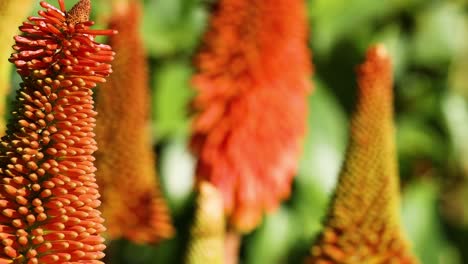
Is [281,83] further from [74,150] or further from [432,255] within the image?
[74,150]

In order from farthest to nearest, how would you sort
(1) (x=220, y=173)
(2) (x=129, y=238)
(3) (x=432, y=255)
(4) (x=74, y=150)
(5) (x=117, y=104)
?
(3) (x=432, y=255) < (1) (x=220, y=173) < (2) (x=129, y=238) < (5) (x=117, y=104) < (4) (x=74, y=150)

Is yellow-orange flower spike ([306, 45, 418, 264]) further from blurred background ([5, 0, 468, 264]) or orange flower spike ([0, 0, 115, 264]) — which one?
blurred background ([5, 0, 468, 264])

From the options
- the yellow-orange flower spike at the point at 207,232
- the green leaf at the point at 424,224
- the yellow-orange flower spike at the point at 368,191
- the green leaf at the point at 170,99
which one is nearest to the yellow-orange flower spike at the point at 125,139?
the yellow-orange flower spike at the point at 207,232

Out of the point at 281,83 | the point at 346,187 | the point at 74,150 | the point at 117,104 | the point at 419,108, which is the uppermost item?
the point at 419,108

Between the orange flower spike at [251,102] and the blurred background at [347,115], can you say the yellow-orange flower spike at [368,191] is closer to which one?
the orange flower spike at [251,102]

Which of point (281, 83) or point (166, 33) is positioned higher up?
point (166, 33)

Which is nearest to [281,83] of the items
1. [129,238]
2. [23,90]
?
[129,238]

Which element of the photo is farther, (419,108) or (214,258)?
(419,108)
